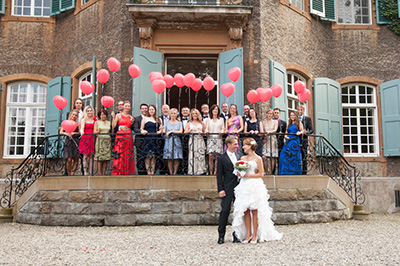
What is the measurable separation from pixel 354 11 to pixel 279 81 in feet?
14.8

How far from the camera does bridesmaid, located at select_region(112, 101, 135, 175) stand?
8.33 metres

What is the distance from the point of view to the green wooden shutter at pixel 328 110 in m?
11.8

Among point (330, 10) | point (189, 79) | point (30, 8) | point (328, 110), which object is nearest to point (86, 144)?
point (189, 79)

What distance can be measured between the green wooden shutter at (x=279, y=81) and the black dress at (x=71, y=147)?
16.6ft

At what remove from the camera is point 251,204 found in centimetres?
610

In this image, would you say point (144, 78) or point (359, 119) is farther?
point (359, 119)

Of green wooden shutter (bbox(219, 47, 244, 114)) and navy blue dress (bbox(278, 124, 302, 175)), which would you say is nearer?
navy blue dress (bbox(278, 124, 302, 175))

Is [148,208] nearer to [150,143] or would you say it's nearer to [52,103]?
[150,143]

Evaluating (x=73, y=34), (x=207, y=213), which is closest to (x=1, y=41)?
(x=73, y=34)

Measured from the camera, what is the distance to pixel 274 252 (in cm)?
539

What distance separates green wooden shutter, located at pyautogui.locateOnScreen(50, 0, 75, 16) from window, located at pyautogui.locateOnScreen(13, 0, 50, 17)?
0.39 m

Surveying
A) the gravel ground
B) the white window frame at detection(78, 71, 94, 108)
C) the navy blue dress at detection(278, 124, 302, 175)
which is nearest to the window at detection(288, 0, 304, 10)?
the navy blue dress at detection(278, 124, 302, 175)

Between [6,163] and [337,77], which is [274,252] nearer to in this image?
[337,77]

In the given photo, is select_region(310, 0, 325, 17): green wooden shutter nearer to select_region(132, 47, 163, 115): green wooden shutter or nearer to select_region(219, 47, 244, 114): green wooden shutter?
select_region(219, 47, 244, 114): green wooden shutter
